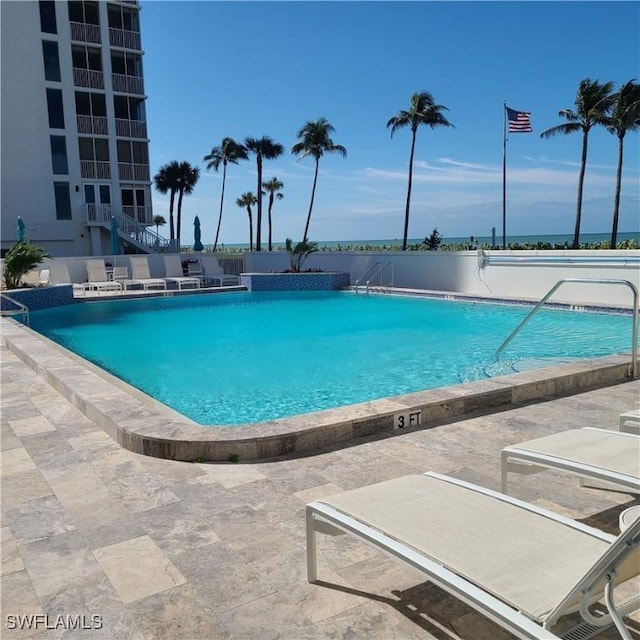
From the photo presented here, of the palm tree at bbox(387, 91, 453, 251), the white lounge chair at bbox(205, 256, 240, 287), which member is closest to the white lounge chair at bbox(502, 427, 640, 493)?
the white lounge chair at bbox(205, 256, 240, 287)

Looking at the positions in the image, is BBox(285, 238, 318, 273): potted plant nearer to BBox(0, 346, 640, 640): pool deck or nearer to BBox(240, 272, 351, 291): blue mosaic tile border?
BBox(240, 272, 351, 291): blue mosaic tile border

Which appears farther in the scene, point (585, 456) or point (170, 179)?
point (170, 179)

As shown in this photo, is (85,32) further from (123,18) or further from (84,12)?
(123,18)

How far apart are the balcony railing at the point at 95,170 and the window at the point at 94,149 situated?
0.22 metres

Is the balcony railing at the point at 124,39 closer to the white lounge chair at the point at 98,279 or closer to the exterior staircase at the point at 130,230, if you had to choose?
the exterior staircase at the point at 130,230

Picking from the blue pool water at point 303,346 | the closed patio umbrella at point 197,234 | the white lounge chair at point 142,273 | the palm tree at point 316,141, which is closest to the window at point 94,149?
the closed patio umbrella at point 197,234

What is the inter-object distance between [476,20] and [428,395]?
1245cm

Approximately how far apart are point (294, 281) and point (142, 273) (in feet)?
17.2

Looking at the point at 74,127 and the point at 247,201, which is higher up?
the point at 74,127

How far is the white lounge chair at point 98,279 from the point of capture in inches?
688

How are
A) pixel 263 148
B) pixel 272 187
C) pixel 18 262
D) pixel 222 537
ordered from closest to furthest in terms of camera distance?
pixel 222 537 → pixel 18 262 → pixel 263 148 → pixel 272 187

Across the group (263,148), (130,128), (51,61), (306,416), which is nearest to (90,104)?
(130,128)

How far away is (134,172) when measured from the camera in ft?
84.7

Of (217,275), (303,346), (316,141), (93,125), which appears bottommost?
(303,346)
